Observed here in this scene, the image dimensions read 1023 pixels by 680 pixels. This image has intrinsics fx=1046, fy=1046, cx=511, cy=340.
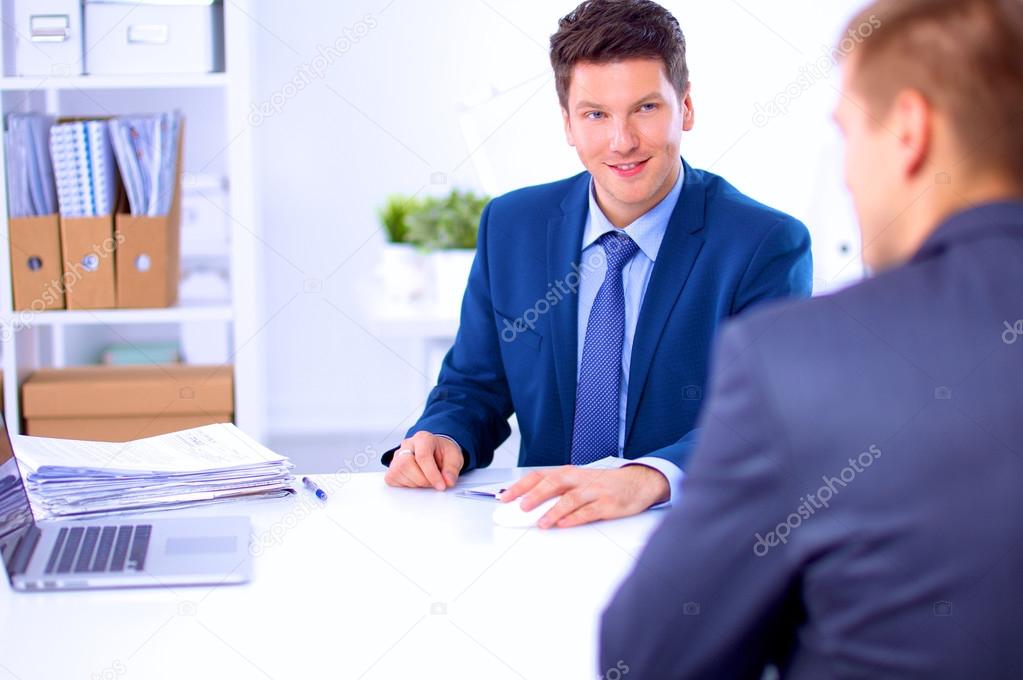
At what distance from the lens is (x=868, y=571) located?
2.41 ft

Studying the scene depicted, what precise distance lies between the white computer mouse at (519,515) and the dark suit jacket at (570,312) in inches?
12.0

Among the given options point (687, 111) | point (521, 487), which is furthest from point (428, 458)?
point (687, 111)

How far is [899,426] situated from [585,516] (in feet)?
2.25

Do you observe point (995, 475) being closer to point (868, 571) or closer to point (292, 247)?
point (868, 571)

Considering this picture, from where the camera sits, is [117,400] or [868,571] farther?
[117,400]

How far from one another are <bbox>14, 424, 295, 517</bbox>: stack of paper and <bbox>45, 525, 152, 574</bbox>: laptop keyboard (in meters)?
0.09

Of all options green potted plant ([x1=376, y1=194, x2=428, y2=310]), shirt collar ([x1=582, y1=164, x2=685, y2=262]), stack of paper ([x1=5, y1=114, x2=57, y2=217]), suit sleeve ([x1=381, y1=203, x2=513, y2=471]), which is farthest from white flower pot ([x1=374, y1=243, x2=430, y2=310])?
shirt collar ([x1=582, y1=164, x2=685, y2=262])

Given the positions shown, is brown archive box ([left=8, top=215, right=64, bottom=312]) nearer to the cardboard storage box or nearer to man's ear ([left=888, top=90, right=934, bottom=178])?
the cardboard storage box

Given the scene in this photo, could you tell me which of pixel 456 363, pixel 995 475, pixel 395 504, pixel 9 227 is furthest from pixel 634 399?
pixel 9 227

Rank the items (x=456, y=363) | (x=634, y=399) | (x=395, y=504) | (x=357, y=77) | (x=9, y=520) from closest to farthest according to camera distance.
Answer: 1. (x=9, y=520)
2. (x=395, y=504)
3. (x=634, y=399)
4. (x=456, y=363)
5. (x=357, y=77)

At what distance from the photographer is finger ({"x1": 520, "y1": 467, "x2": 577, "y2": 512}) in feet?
4.46

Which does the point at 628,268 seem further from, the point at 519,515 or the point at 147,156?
the point at 147,156

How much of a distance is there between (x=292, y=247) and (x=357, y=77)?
71cm

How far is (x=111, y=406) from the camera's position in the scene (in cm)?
263
